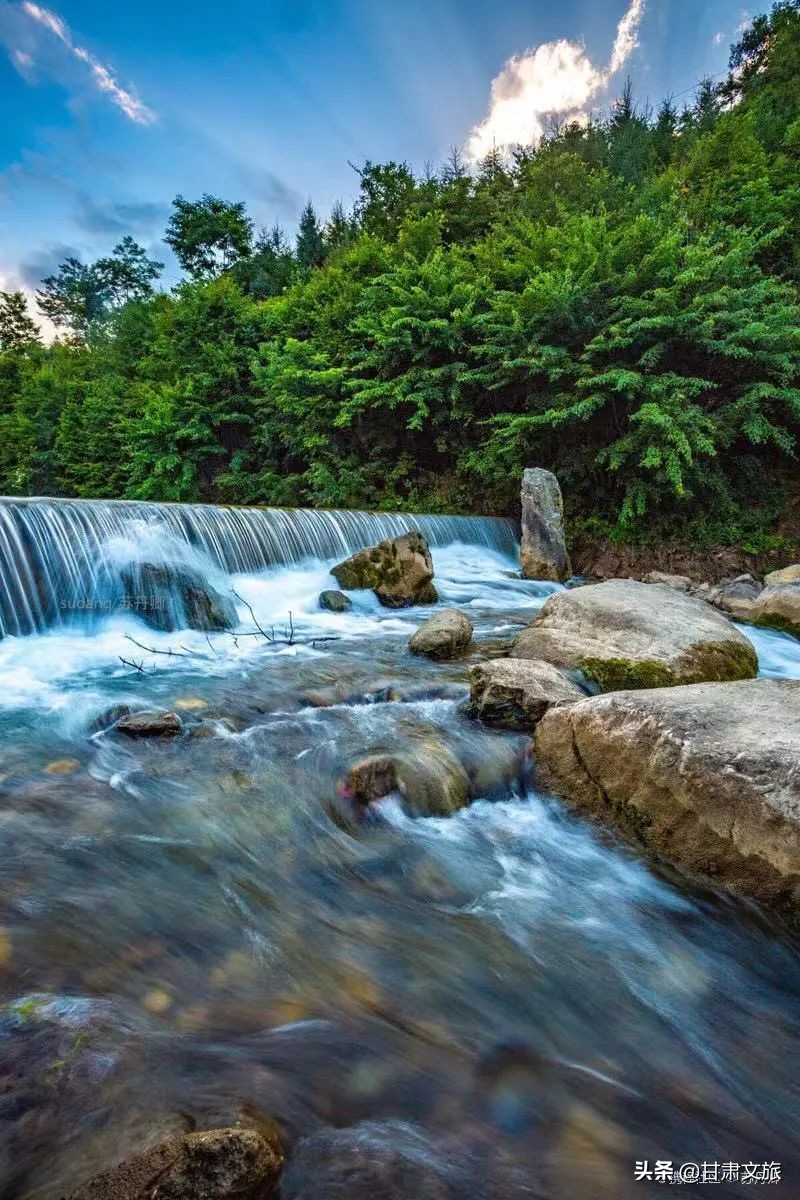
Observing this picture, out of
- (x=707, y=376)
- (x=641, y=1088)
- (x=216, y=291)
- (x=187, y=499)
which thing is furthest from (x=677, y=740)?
(x=216, y=291)

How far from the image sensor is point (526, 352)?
1048 cm

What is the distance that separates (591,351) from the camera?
967 cm

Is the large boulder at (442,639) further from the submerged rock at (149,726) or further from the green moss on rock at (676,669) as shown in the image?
the submerged rock at (149,726)

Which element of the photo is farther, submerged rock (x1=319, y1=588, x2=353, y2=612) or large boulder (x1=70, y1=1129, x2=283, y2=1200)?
submerged rock (x1=319, y1=588, x2=353, y2=612)

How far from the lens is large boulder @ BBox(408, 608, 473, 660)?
16.9ft

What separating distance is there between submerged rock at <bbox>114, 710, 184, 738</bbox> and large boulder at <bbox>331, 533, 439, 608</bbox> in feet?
14.1

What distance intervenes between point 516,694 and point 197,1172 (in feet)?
9.18

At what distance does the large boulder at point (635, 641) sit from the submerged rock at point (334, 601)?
296 cm

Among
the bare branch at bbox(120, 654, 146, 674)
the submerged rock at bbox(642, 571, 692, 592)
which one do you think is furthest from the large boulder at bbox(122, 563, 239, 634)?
the submerged rock at bbox(642, 571, 692, 592)

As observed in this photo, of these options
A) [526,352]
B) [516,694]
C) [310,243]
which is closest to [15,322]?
[310,243]

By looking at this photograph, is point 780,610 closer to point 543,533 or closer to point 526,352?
point 543,533

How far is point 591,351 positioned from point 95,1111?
10.9 m

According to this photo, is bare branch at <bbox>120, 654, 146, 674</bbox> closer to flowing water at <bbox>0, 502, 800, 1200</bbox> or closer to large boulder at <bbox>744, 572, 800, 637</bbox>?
flowing water at <bbox>0, 502, 800, 1200</bbox>

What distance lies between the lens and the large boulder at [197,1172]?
3.20ft
